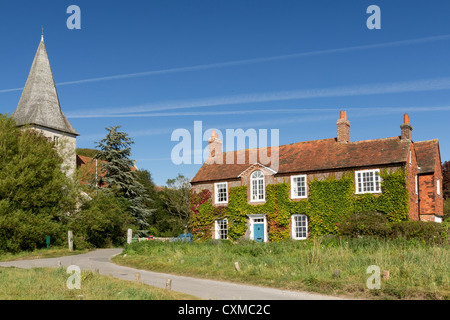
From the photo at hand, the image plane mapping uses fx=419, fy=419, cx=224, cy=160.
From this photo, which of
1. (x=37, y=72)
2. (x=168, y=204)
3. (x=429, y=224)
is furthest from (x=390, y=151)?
(x=37, y=72)

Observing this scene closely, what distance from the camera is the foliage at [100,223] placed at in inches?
1259

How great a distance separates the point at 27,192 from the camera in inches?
1092

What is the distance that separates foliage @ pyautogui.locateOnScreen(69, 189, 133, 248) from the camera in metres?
32.0

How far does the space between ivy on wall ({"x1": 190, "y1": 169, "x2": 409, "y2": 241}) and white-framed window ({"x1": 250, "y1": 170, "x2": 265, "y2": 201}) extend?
2.13ft

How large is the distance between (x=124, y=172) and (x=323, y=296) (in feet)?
120

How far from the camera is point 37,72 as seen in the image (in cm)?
5150

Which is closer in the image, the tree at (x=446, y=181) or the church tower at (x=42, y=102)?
the church tower at (x=42, y=102)

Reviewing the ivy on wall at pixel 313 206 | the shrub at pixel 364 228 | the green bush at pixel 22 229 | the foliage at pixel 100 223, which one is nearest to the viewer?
the shrub at pixel 364 228

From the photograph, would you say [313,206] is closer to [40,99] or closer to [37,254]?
[37,254]

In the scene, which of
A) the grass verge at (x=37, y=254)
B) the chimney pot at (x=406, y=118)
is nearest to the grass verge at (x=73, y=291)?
the grass verge at (x=37, y=254)

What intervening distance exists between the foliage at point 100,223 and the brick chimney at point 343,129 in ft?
64.9

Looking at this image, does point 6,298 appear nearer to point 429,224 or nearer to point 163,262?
point 163,262

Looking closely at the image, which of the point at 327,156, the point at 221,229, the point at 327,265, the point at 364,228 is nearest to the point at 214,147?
the point at 221,229

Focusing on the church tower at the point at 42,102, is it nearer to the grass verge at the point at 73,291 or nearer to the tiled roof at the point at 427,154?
the tiled roof at the point at 427,154
